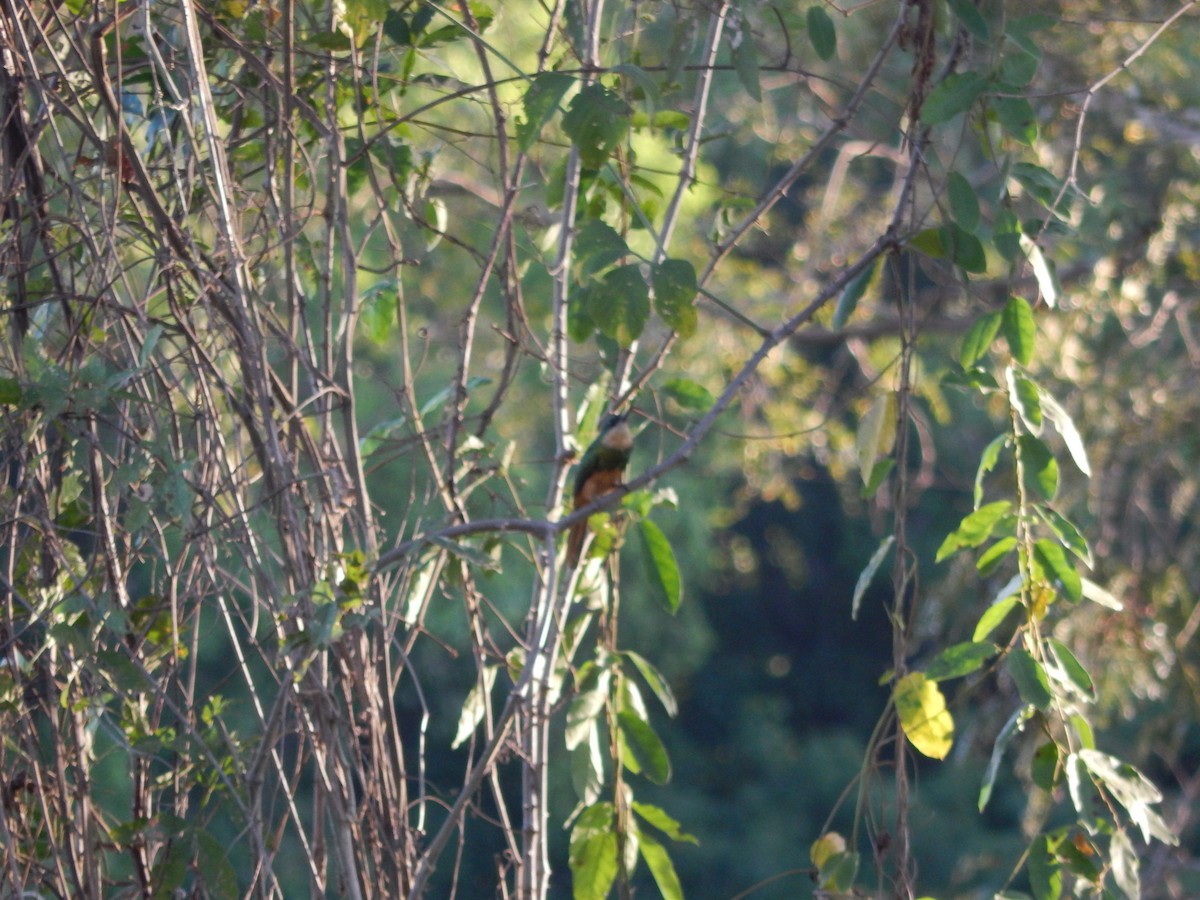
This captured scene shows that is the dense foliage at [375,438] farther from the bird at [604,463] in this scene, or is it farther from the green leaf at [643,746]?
the bird at [604,463]

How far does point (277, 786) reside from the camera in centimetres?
121

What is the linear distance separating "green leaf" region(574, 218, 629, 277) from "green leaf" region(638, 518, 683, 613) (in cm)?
35

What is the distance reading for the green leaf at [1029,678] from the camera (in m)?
1.08

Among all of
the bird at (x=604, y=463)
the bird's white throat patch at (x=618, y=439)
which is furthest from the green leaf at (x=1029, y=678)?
the bird's white throat patch at (x=618, y=439)

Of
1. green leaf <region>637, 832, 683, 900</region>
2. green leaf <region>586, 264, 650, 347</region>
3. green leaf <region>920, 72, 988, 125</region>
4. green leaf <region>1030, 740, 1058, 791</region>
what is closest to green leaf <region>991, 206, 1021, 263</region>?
green leaf <region>920, 72, 988, 125</region>

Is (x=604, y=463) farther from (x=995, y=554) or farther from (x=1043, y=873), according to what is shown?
(x=1043, y=873)

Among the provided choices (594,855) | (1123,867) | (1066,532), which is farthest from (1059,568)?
(594,855)

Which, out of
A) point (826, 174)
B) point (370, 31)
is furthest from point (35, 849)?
point (826, 174)

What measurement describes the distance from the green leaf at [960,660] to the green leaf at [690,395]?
0.46 m

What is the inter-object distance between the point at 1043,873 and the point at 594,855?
48 cm

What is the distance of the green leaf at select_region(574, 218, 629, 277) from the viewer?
1.19 m

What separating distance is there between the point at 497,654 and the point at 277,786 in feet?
0.96

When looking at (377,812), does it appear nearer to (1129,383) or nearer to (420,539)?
(420,539)

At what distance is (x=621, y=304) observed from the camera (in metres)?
1.21
